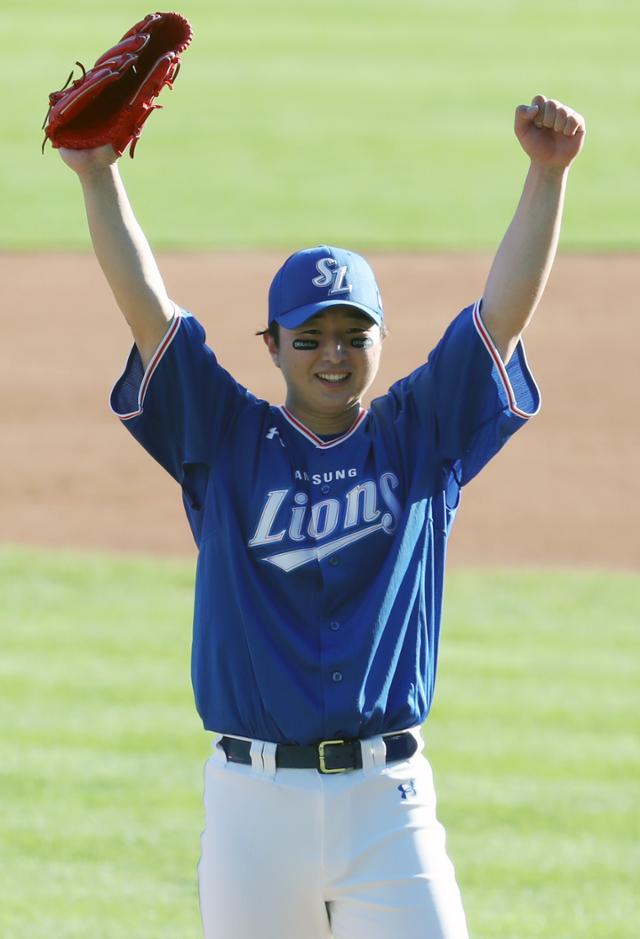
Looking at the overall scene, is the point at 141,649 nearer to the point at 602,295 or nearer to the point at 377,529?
the point at 377,529

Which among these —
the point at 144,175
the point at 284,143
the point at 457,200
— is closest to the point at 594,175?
the point at 457,200

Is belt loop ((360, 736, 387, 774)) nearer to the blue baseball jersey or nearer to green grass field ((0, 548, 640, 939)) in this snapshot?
the blue baseball jersey

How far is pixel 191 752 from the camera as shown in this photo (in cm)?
632

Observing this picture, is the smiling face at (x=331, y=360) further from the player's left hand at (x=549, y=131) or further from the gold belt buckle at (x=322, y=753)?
the gold belt buckle at (x=322, y=753)

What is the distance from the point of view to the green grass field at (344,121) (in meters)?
17.8

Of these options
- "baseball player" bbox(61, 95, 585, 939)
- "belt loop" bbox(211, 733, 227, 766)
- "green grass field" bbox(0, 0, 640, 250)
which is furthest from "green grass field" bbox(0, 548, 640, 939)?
"green grass field" bbox(0, 0, 640, 250)

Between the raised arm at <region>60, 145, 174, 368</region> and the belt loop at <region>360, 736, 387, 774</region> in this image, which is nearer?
the belt loop at <region>360, 736, 387, 774</region>

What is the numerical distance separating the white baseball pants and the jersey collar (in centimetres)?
58

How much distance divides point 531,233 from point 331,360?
453 mm

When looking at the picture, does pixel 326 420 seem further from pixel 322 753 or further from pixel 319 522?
pixel 322 753

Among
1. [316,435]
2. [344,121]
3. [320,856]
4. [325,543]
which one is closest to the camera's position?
[320,856]

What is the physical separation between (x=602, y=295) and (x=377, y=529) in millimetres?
12408

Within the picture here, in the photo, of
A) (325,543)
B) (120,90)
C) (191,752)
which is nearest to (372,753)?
(325,543)

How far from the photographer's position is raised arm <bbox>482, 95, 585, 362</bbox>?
3.11m
